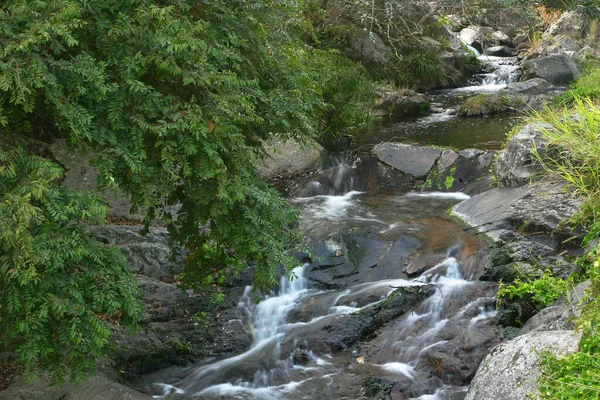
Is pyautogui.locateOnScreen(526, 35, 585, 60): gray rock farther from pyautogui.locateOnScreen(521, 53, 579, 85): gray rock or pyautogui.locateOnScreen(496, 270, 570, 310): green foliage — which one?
pyautogui.locateOnScreen(496, 270, 570, 310): green foliage

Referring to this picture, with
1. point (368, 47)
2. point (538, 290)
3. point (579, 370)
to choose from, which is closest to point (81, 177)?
point (538, 290)

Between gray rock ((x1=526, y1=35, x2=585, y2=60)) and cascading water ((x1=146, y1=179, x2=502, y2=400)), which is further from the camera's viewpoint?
gray rock ((x1=526, y1=35, x2=585, y2=60))

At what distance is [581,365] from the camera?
390 centimetres

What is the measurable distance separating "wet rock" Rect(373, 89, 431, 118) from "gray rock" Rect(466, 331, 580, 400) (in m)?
12.7

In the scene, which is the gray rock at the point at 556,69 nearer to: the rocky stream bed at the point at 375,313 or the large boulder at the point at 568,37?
the large boulder at the point at 568,37

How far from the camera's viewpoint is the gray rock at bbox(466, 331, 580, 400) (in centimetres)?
420

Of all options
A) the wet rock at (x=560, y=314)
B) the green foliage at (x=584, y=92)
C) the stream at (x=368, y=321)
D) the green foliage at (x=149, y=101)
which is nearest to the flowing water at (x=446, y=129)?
the green foliage at (x=584, y=92)

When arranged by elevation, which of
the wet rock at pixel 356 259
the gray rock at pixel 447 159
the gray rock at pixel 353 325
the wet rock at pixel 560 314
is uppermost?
the gray rock at pixel 447 159

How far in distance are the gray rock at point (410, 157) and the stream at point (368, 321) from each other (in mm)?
1728

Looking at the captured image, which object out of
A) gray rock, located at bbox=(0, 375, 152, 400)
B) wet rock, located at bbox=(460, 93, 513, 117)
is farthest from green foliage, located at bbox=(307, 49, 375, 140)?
gray rock, located at bbox=(0, 375, 152, 400)

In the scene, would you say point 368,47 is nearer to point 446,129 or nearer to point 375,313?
point 446,129

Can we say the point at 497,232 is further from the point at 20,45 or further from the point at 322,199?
the point at 20,45

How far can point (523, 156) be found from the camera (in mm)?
8820

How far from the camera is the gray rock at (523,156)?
28.3 ft
